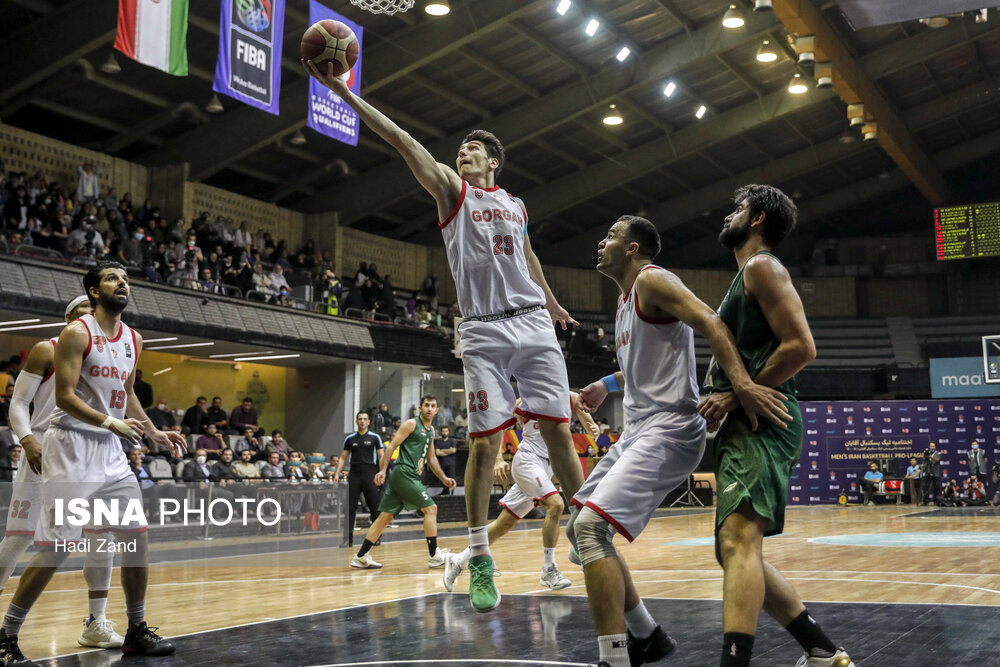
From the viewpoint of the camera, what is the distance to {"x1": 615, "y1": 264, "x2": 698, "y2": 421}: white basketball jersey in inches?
163

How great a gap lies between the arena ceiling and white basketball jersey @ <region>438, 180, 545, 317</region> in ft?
46.5

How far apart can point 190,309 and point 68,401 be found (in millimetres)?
13901

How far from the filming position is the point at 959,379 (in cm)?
2761

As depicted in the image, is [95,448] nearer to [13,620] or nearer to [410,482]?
[13,620]

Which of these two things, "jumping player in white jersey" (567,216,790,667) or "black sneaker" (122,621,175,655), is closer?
"jumping player in white jersey" (567,216,790,667)

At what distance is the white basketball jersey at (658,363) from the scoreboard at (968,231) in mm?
27483

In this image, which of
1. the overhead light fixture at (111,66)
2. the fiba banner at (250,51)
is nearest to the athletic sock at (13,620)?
the fiba banner at (250,51)

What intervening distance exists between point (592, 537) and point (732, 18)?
17.9 m

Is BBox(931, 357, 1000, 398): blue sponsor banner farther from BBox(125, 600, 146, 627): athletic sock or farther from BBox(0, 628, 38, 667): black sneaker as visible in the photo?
BBox(0, 628, 38, 667): black sneaker


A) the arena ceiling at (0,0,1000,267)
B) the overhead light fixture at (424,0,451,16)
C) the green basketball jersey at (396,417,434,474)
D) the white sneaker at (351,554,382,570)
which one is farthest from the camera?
the arena ceiling at (0,0,1000,267)

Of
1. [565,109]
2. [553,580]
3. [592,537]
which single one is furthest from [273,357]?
[592,537]

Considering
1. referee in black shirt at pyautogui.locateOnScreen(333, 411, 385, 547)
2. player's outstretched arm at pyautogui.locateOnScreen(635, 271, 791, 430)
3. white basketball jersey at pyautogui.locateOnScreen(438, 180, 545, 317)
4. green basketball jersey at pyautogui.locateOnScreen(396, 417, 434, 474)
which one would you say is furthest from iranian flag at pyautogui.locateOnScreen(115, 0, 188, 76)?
player's outstretched arm at pyautogui.locateOnScreen(635, 271, 791, 430)

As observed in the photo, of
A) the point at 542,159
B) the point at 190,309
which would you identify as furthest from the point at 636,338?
the point at 542,159

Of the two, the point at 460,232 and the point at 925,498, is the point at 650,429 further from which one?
the point at 925,498
